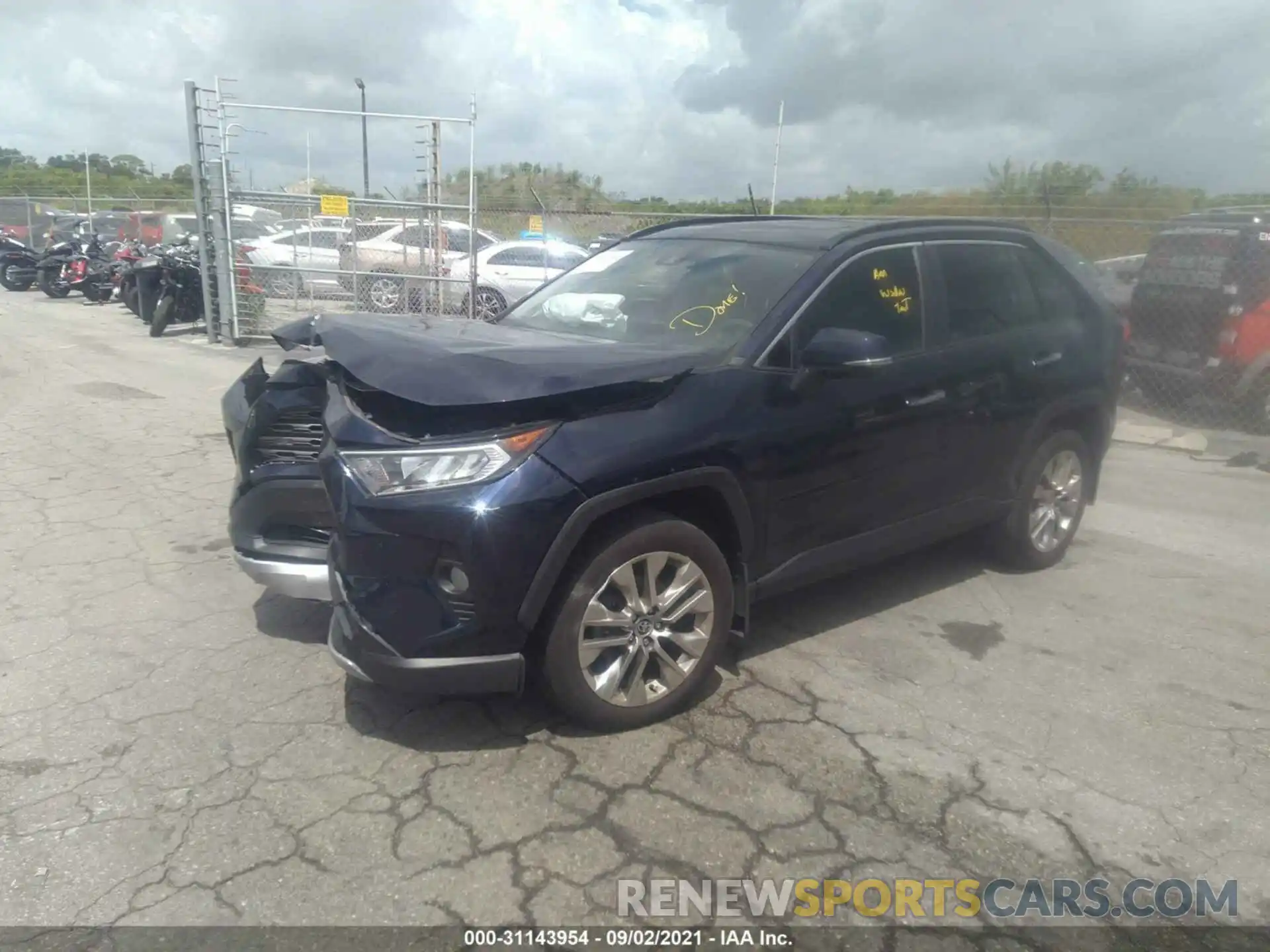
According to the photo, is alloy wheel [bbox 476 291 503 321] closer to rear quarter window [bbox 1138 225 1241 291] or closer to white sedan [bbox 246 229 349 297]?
white sedan [bbox 246 229 349 297]

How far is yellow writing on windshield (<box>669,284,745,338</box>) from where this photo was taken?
386 centimetres

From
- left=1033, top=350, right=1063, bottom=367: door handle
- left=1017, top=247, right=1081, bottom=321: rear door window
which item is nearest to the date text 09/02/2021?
left=1033, top=350, right=1063, bottom=367: door handle

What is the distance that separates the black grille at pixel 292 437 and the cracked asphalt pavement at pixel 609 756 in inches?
32.3

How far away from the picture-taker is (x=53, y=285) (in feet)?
66.3

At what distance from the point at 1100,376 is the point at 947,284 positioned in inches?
51.0

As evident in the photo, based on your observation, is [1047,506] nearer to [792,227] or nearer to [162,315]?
[792,227]

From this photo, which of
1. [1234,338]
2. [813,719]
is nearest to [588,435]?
[813,719]

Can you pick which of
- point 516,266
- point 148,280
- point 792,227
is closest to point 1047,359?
point 792,227

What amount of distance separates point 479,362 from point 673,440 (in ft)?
2.33

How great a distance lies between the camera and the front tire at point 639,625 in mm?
3129

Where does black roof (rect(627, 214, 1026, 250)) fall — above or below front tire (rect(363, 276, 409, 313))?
above

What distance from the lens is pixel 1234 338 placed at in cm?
882

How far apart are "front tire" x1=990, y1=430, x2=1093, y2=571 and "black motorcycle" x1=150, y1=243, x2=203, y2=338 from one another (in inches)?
511

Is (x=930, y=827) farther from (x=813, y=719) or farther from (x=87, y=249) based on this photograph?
(x=87, y=249)
